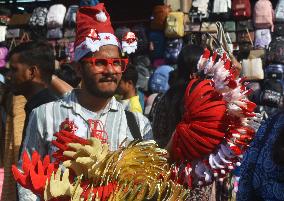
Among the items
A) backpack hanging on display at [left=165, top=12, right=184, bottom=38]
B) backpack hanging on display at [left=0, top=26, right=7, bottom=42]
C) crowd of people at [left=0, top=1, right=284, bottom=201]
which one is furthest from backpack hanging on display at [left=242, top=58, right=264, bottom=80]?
crowd of people at [left=0, top=1, right=284, bottom=201]

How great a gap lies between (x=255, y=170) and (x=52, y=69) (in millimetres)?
1625

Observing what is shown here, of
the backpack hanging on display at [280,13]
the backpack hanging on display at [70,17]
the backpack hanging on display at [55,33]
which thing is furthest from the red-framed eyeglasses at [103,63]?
the backpack hanging on display at [55,33]

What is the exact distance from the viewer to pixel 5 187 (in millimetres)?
3268

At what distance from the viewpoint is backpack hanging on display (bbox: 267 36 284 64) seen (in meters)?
7.52

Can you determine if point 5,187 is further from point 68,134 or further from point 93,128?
point 68,134

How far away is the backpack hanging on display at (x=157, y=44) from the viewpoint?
29.4 ft

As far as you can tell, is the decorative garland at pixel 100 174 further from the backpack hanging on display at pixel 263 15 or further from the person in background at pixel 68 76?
the backpack hanging on display at pixel 263 15

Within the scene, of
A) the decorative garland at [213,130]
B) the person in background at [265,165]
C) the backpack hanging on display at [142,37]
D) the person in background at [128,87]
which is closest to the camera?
the person in background at [265,165]

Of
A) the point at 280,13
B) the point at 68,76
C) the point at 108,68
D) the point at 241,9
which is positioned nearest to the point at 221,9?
the point at 241,9

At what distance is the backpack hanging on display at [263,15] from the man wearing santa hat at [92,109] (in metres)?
5.81

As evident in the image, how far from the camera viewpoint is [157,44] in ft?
29.5

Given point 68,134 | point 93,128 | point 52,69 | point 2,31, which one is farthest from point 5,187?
point 2,31

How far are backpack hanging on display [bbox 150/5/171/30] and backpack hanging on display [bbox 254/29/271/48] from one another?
52.1 inches

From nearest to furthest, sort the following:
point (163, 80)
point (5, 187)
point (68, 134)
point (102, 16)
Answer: point (68, 134) < point (102, 16) < point (5, 187) < point (163, 80)
